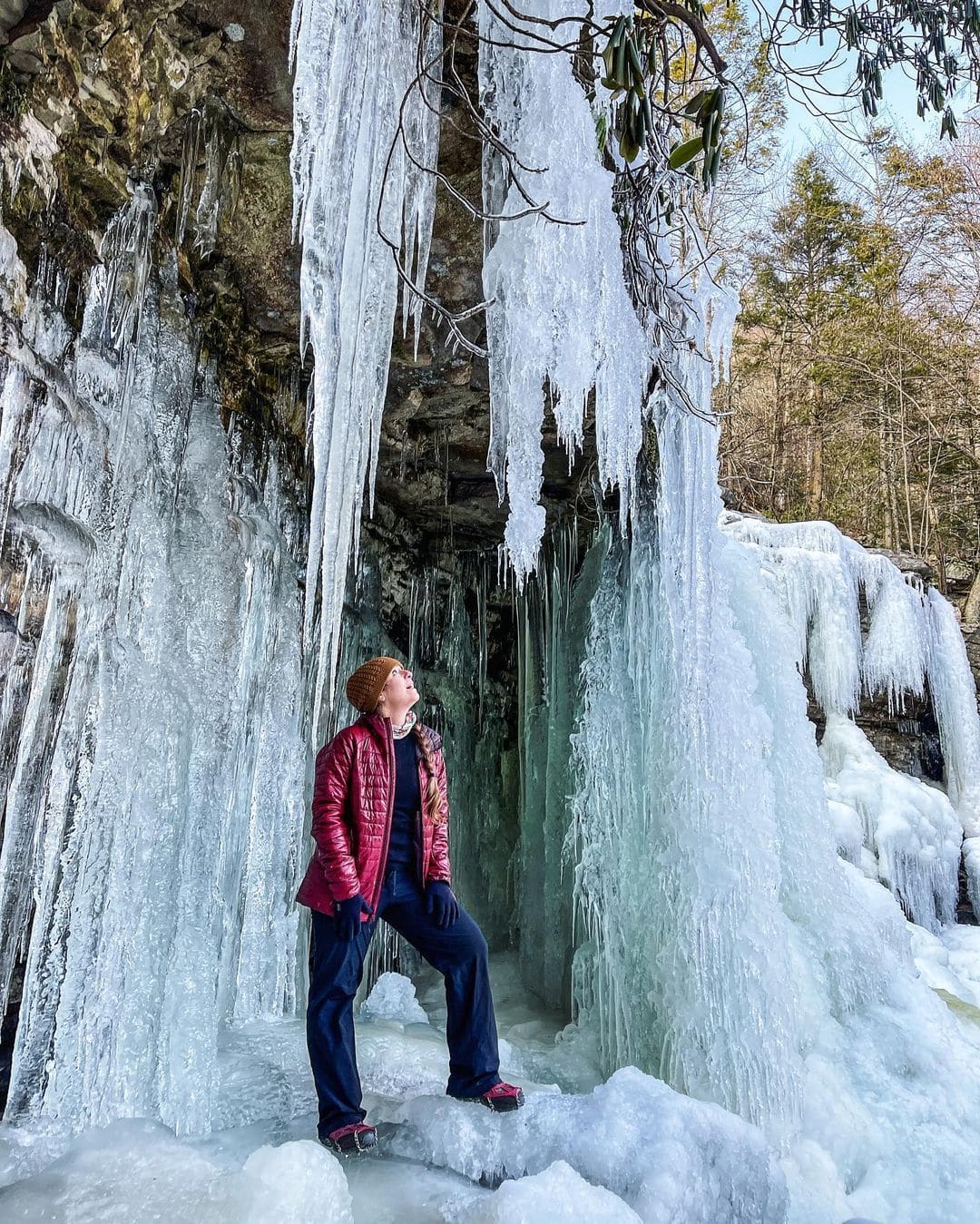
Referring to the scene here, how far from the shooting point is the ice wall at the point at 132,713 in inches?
103

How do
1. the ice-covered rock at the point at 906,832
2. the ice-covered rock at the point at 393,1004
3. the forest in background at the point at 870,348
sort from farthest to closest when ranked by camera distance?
the forest in background at the point at 870,348, the ice-covered rock at the point at 906,832, the ice-covered rock at the point at 393,1004

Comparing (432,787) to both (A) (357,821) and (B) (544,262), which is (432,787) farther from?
(B) (544,262)

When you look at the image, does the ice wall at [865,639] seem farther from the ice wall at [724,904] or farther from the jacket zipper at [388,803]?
the jacket zipper at [388,803]

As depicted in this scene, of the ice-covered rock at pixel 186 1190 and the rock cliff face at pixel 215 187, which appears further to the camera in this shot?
the rock cliff face at pixel 215 187

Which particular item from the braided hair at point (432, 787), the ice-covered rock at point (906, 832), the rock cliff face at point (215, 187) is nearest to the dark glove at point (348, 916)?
the braided hair at point (432, 787)

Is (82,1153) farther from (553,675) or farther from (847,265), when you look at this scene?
(847,265)

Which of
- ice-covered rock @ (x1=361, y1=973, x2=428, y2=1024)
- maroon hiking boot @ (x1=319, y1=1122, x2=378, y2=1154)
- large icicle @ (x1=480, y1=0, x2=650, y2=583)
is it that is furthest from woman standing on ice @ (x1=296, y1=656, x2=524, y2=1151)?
ice-covered rock @ (x1=361, y1=973, x2=428, y2=1024)

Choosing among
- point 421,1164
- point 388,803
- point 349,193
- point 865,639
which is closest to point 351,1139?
point 421,1164

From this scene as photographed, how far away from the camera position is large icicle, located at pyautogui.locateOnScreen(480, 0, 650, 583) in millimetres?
2764

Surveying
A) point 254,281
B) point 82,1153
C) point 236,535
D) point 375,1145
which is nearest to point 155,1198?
point 82,1153

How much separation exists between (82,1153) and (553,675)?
3400 millimetres

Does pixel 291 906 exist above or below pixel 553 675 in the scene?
below

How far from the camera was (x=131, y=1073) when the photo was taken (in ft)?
9.05

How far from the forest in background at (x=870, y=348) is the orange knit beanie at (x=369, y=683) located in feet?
29.6
